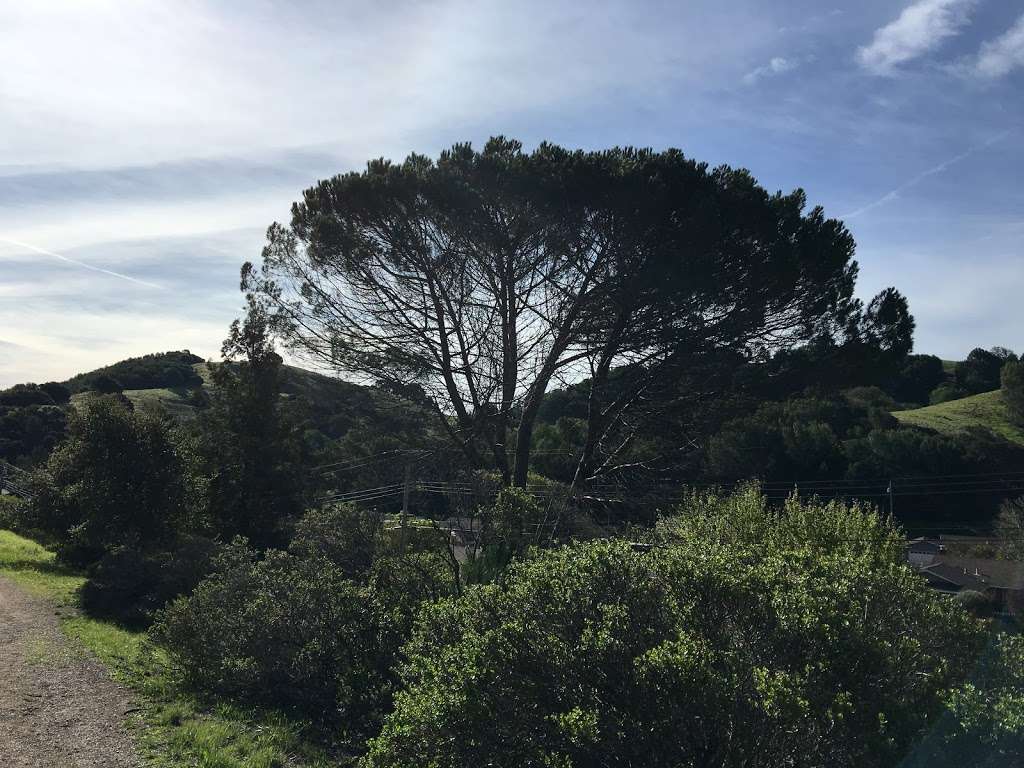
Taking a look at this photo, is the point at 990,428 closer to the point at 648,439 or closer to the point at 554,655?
the point at 648,439

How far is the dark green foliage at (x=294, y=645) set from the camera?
283 inches

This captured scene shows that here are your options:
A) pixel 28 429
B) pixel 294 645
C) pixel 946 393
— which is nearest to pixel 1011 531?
pixel 294 645

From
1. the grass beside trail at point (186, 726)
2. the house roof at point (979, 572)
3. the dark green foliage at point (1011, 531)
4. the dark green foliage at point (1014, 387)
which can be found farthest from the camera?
the dark green foliage at point (1014, 387)

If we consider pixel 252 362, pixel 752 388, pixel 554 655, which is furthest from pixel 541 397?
pixel 554 655

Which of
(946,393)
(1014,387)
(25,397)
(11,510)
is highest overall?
(25,397)

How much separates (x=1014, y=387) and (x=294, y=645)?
3910 centimetres

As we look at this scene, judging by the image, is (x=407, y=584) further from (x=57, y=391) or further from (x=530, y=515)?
(x=57, y=391)

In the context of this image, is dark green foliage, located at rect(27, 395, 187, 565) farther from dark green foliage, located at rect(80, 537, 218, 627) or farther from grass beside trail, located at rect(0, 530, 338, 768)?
grass beside trail, located at rect(0, 530, 338, 768)

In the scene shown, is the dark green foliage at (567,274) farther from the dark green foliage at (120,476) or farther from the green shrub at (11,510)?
the green shrub at (11,510)

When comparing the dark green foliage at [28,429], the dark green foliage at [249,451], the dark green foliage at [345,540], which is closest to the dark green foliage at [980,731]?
the dark green foliage at [345,540]

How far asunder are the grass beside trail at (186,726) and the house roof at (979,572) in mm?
15731

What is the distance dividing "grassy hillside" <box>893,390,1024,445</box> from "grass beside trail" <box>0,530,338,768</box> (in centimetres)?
3253

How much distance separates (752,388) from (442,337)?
6038mm

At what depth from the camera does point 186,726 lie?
22.4 feet
